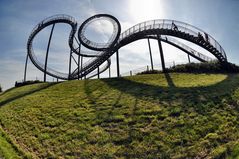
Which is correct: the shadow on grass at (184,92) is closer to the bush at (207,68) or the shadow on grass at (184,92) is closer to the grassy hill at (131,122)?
the grassy hill at (131,122)

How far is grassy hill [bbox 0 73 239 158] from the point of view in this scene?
14.4 metres

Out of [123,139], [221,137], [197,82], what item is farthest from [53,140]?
[197,82]

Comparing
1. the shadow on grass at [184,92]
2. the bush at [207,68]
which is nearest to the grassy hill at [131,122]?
the shadow on grass at [184,92]

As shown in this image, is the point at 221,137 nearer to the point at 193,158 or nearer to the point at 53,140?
the point at 193,158

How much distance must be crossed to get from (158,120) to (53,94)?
47.5 ft

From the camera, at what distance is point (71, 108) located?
22359 mm

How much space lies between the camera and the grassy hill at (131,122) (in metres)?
14.4

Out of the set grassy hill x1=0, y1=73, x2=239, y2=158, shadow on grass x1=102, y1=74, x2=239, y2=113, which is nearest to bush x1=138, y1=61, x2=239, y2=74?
shadow on grass x1=102, y1=74, x2=239, y2=113

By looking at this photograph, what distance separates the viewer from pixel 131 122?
1770cm

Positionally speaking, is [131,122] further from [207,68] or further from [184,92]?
[207,68]

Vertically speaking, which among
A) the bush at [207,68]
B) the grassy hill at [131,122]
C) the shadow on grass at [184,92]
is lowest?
the grassy hill at [131,122]

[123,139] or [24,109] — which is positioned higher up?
[24,109]

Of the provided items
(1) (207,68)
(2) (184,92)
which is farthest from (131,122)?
(1) (207,68)

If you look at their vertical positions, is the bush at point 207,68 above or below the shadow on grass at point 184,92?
above
